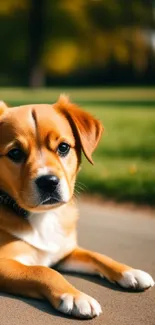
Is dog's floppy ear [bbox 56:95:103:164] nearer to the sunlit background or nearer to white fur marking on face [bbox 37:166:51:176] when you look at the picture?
white fur marking on face [bbox 37:166:51:176]

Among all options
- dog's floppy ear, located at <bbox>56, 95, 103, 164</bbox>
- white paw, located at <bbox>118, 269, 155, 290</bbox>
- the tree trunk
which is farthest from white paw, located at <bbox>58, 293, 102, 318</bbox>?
the tree trunk

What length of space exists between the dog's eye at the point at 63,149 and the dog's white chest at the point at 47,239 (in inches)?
19.5

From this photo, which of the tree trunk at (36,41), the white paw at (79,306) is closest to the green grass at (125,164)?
the white paw at (79,306)

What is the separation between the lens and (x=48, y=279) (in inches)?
142

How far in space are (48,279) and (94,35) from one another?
3657 cm

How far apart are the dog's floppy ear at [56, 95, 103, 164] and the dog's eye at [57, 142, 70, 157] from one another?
6.1 inches

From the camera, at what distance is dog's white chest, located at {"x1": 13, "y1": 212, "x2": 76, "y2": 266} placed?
4.07 m

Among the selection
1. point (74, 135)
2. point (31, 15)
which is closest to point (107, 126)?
point (74, 135)

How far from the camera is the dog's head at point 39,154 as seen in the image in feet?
12.4

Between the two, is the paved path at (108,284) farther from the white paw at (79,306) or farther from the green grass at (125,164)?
the green grass at (125,164)

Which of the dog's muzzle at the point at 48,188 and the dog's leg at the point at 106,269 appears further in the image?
the dog's leg at the point at 106,269

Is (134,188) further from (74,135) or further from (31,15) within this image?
(31,15)

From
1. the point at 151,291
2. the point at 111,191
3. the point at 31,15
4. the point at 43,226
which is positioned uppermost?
the point at 43,226

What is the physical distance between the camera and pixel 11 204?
4059 millimetres
